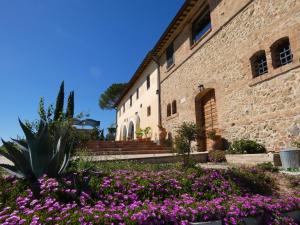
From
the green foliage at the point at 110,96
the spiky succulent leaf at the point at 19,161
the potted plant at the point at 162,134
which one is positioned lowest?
the spiky succulent leaf at the point at 19,161

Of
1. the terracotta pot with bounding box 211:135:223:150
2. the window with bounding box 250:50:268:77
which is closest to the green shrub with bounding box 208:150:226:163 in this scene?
the terracotta pot with bounding box 211:135:223:150

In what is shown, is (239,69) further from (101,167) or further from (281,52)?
(101,167)

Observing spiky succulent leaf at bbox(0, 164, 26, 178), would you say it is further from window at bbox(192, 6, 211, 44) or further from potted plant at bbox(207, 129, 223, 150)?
window at bbox(192, 6, 211, 44)

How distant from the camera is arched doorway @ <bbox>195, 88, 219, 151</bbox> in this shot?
9861 millimetres

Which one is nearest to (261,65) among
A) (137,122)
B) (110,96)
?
(137,122)

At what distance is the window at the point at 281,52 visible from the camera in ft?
21.7

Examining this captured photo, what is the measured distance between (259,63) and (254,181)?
4.49 m

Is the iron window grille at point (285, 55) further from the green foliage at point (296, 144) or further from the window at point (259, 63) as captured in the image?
the green foliage at point (296, 144)

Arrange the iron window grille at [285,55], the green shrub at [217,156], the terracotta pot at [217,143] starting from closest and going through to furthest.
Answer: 1. the iron window grille at [285,55]
2. the green shrub at [217,156]
3. the terracotta pot at [217,143]

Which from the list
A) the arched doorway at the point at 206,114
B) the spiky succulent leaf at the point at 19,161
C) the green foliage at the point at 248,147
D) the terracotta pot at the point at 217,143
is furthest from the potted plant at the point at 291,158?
the spiky succulent leaf at the point at 19,161

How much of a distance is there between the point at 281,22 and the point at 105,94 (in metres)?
32.7

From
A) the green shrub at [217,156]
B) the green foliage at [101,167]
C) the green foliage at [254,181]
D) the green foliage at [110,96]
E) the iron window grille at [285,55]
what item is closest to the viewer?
the green foliage at [254,181]

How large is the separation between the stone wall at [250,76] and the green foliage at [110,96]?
25760 millimetres

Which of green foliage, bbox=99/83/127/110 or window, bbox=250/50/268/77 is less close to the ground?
green foliage, bbox=99/83/127/110
